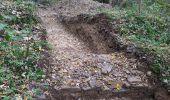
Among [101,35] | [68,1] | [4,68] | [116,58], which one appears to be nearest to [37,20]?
[101,35]

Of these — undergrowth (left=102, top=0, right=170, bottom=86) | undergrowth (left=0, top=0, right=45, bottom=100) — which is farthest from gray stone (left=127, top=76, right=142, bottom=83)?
undergrowth (left=0, top=0, right=45, bottom=100)

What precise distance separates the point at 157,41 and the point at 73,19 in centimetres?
367

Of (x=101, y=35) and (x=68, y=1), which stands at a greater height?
(x=68, y=1)

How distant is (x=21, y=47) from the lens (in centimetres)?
635

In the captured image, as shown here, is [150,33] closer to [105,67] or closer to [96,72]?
[105,67]

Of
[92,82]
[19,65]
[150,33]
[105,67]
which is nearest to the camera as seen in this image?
[19,65]

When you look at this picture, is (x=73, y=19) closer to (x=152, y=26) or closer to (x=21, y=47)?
(x=152, y=26)

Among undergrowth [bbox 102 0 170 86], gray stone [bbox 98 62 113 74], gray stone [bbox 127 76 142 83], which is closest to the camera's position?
gray stone [bbox 127 76 142 83]

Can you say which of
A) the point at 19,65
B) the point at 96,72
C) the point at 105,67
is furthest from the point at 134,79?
the point at 19,65

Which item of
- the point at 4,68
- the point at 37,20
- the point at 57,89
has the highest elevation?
the point at 37,20

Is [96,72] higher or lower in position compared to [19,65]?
lower

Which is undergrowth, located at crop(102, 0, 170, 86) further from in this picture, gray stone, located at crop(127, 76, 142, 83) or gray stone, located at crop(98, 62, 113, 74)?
gray stone, located at crop(98, 62, 113, 74)

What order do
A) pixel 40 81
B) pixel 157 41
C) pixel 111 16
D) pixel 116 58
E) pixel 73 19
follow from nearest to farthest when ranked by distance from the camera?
pixel 40 81 < pixel 116 58 < pixel 157 41 < pixel 111 16 < pixel 73 19

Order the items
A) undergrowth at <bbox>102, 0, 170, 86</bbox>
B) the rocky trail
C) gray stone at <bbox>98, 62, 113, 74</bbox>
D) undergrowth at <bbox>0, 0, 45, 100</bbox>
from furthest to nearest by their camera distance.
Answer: undergrowth at <bbox>102, 0, 170, 86</bbox> → gray stone at <bbox>98, 62, 113, 74</bbox> → the rocky trail → undergrowth at <bbox>0, 0, 45, 100</bbox>
